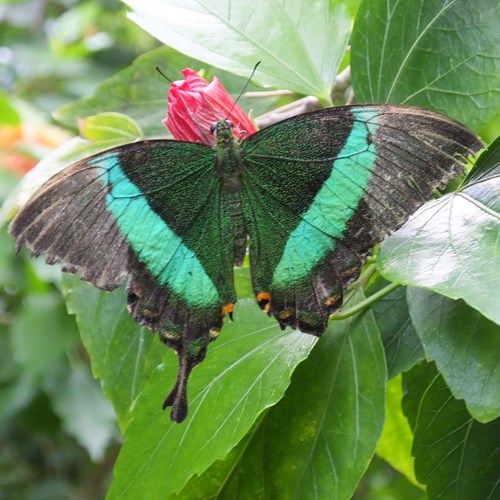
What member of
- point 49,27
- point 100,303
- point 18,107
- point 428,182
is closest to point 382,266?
point 428,182

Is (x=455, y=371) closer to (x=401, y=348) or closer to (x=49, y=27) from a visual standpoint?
(x=401, y=348)

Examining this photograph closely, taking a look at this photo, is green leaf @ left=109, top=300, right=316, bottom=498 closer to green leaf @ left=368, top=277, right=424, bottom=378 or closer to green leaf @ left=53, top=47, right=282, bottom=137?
green leaf @ left=368, top=277, right=424, bottom=378

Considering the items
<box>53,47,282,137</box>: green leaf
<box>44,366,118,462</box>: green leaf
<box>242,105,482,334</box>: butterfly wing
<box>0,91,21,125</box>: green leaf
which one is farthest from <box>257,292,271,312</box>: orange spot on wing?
<box>44,366,118,462</box>: green leaf

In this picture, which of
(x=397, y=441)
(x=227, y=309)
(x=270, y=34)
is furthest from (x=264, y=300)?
(x=397, y=441)

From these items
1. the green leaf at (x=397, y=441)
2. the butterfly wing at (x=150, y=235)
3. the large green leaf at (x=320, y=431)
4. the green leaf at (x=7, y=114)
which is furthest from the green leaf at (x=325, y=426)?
the green leaf at (x=7, y=114)

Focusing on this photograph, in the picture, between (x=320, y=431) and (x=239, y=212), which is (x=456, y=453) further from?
(x=239, y=212)
